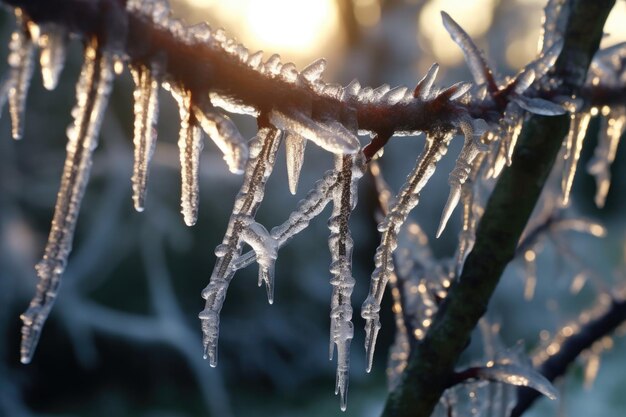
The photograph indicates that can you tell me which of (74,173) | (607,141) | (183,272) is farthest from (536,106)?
(183,272)

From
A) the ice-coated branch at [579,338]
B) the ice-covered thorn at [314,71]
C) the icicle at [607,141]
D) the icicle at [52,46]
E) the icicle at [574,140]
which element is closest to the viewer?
the icicle at [52,46]

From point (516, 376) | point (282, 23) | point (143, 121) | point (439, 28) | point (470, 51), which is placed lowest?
point (516, 376)

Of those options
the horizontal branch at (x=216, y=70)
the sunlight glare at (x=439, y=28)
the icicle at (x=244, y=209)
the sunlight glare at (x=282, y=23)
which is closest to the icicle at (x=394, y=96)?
the horizontal branch at (x=216, y=70)

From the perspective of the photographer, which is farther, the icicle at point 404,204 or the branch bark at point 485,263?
the branch bark at point 485,263

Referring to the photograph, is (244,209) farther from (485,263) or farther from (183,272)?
(183,272)

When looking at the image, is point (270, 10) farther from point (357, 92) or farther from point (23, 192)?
point (357, 92)

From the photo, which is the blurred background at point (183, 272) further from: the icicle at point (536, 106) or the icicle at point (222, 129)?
the icicle at point (222, 129)
